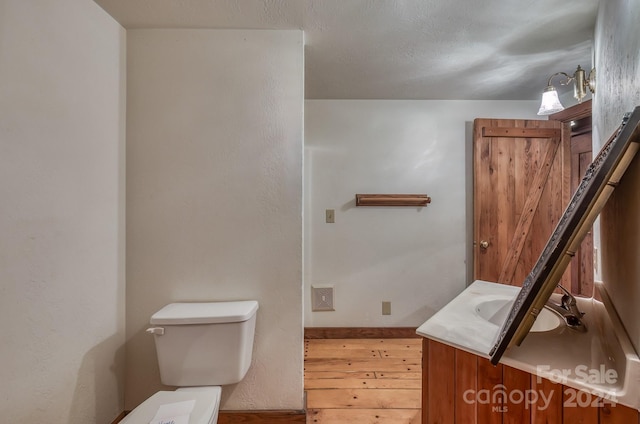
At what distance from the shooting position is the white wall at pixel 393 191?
8.05ft

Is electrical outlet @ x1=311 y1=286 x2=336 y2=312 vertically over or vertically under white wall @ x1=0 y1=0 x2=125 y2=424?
under

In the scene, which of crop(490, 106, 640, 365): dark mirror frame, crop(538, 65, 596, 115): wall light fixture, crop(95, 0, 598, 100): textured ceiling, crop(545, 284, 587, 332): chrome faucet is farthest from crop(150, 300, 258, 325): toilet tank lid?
crop(538, 65, 596, 115): wall light fixture

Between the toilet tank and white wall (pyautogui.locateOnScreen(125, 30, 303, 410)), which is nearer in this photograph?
the toilet tank

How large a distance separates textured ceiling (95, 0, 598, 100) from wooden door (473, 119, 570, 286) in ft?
1.35

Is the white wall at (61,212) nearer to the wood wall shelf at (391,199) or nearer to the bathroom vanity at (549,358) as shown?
the bathroom vanity at (549,358)

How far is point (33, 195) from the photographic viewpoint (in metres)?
1.02

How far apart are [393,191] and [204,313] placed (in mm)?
1834

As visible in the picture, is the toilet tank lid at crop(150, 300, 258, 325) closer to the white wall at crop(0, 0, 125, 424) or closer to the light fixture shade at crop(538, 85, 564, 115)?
the white wall at crop(0, 0, 125, 424)

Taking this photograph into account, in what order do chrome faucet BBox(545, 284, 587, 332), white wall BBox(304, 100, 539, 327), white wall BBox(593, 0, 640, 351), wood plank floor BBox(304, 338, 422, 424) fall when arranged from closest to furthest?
white wall BBox(593, 0, 640, 351) → chrome faucet BBox(545, 284, 587, 332) → wood plank floor BBox(304, 338, 422, 424) → white wall BBox(304, 100, 539, 327)

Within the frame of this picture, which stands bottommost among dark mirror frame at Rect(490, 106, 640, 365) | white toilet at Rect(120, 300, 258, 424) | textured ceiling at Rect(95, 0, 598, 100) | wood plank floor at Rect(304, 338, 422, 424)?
wood plank floor at Rect(304, 338, 422, 424)

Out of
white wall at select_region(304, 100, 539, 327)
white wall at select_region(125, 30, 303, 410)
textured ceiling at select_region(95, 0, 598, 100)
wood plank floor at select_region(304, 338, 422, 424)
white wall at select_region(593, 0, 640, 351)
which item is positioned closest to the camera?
white wall at select_region(593, 0, 640, 351)

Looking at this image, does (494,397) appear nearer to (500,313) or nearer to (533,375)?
(533,375)

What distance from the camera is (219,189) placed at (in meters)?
1.47

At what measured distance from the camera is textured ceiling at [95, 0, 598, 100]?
1.31 m
